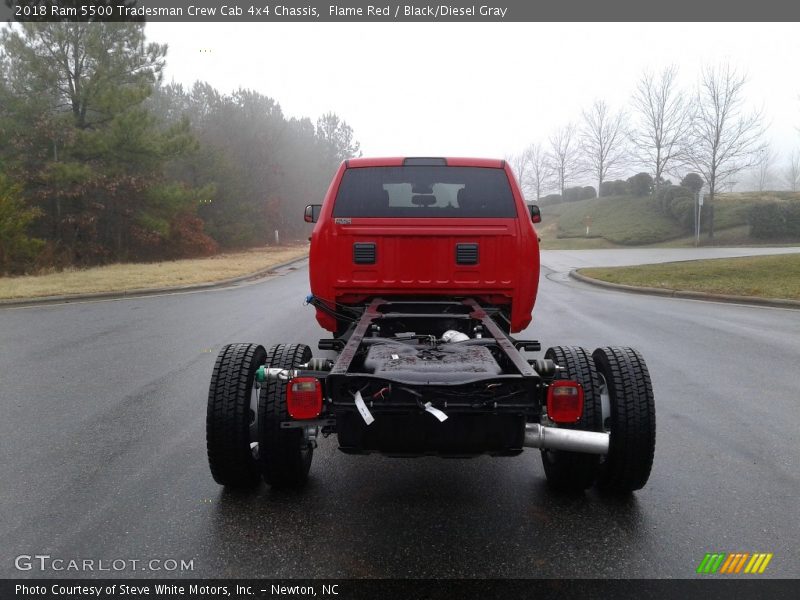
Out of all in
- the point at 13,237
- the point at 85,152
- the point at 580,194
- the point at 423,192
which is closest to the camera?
the point at 423,192

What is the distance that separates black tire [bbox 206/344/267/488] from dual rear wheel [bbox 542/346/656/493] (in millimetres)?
1750

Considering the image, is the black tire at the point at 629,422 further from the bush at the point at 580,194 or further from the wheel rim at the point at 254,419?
the bush at the point at 580,194

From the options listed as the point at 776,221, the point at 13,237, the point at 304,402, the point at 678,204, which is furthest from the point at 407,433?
the point at 678,204

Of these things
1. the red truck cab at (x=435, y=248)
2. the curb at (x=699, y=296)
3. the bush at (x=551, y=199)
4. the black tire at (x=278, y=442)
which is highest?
the bush at (x=551, y=199)

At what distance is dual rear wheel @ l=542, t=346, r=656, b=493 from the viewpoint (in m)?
3.02

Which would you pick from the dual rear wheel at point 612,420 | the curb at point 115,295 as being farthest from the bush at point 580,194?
the dual rear wheel at point 612,420

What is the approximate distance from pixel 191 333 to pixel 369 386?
21.8 feet

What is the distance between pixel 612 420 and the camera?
3.07 metres

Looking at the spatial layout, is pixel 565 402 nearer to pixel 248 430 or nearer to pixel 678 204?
pixel 248 430

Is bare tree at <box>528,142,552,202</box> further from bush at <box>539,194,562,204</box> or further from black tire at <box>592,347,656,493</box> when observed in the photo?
black tire at <box>592,347,656,493</box>

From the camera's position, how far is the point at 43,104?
22406 mm

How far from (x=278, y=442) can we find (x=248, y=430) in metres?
0.20

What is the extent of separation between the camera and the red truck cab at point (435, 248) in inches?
193

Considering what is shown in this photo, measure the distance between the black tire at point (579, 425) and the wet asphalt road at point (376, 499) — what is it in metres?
0.13
